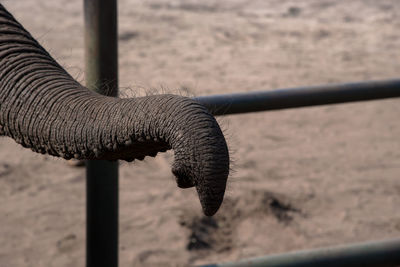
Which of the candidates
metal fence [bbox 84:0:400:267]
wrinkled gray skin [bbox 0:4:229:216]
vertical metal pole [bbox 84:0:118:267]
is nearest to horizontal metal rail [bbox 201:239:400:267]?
metal fence [bbox 84:0:400:267]

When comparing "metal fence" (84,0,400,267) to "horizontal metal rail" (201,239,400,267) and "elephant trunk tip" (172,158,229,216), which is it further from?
"elephant trunk tip" (172,158,229,216)

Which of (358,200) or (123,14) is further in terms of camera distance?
(123,14)

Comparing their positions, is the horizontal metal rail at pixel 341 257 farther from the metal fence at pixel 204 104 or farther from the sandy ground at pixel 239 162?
the sandy ground at pixel 239 162

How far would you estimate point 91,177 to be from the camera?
185 cm

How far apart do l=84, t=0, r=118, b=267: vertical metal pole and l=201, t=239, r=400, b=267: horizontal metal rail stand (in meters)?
0.34

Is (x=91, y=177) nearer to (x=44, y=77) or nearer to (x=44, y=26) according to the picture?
(x=44, y=77)

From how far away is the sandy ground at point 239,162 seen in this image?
3.22 metres

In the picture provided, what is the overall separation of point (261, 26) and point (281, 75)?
5.51 feet

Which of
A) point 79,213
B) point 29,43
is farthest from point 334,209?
point 29,43

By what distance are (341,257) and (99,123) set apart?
3.12ft

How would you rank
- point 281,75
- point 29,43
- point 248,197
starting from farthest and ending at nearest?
1. point 281,75
2. point 248,197
3. point 29,43

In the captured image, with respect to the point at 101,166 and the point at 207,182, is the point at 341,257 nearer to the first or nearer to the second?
the point at 101,166

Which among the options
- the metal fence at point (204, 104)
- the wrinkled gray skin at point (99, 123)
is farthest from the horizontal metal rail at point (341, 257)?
the wrinkled gray skin at point (99, 123)

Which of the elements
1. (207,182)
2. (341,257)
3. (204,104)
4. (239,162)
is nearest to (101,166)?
(204,104)
